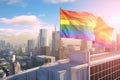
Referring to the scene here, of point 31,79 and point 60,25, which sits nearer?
point 60,25

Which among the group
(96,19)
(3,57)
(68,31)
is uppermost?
(96,19)

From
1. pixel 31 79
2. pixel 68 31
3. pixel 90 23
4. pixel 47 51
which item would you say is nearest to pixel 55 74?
pixel 31 79

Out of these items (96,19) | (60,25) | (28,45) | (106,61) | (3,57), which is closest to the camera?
(60,25)

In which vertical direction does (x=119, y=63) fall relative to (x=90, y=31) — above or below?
below

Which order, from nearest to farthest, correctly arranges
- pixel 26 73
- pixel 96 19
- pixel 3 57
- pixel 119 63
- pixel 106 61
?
1. pixel 96 19
2. pixel 26 73
3. pixel 106 61
4. pixel 119 63
5. pixel 3 57

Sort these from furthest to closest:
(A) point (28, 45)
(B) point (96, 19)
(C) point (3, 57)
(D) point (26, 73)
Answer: (A) point (28, 45)
(C) point (3, 57)
(D) point (26, 73)
(B) point (96, 19)

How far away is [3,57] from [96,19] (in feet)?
440

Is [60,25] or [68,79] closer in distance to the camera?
[60,25]

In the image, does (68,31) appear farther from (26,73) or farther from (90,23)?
(26,73)

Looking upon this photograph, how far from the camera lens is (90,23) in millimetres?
17453

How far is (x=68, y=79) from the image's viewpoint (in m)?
19.0

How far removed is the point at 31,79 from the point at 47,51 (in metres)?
94.8

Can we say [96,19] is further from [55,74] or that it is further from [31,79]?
[31,79]

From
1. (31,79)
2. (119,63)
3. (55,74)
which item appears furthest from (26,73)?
(119,63)
